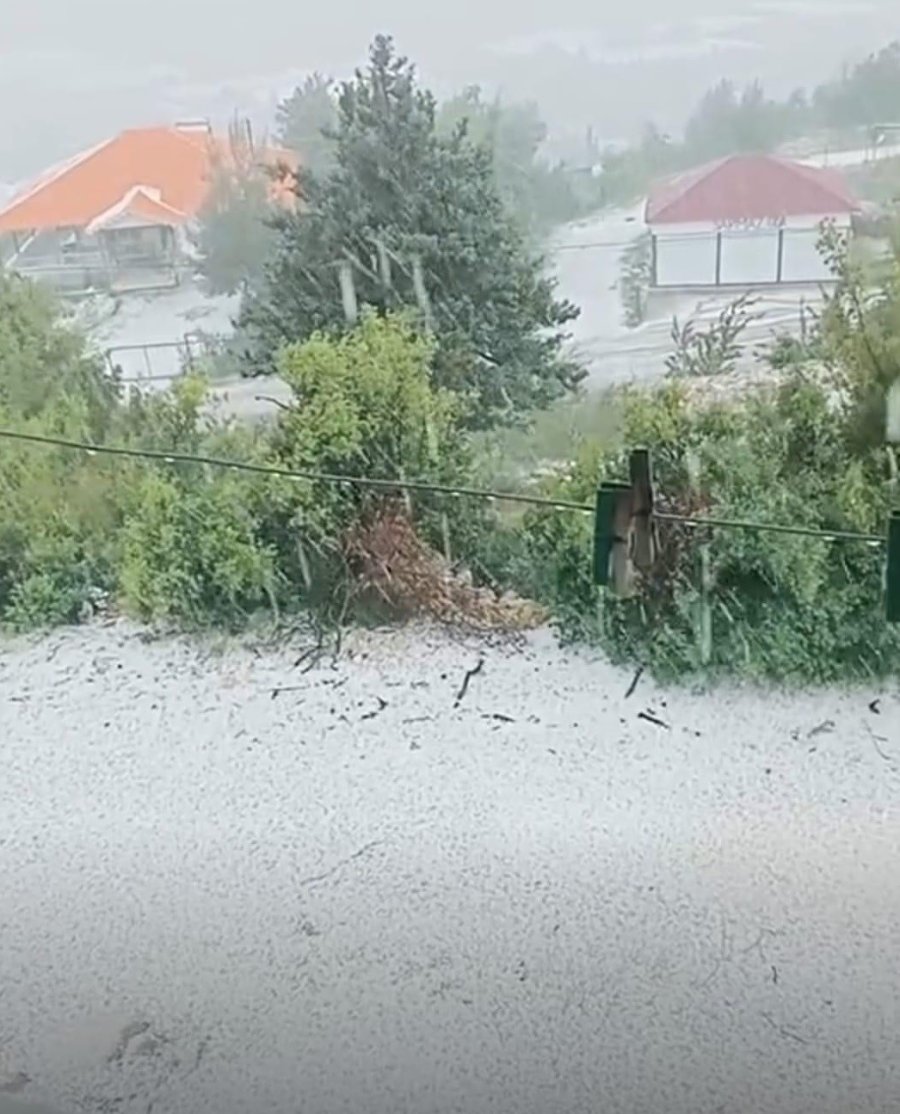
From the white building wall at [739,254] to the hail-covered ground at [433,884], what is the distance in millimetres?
271

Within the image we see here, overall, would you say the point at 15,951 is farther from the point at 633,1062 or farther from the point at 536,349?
the point at 536,349

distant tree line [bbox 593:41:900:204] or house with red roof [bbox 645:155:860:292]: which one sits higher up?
distant tree line [bbox 593:41:900:204]

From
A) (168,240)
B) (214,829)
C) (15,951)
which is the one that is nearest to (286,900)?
(214,829)

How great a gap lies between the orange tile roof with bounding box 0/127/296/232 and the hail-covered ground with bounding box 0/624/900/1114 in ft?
0.96

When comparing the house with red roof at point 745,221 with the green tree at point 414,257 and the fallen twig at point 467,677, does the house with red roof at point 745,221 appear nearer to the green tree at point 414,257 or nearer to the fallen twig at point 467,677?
the green tree at point 414,257

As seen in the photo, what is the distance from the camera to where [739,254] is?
910 millimetres

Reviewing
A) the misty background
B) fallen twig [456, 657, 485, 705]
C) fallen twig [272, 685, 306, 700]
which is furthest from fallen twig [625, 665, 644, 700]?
the misty background

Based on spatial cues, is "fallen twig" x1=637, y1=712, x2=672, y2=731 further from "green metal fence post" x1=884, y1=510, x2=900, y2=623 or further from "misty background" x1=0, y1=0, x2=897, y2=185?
"misty background" x1=0, y1=0, x2=897, y2=185

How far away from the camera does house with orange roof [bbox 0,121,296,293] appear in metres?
0.92

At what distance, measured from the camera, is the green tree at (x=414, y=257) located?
905mm

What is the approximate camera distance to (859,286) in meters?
0.90

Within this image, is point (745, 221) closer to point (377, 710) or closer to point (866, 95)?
point (866, 95)

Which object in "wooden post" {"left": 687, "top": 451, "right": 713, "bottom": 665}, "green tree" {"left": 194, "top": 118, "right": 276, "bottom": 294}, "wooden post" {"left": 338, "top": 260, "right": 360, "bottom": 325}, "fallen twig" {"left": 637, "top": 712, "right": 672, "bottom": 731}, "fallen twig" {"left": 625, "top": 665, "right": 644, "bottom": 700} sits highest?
"green tree" {"left": 194, "top": 118, "right": 276, "bottom": 294}

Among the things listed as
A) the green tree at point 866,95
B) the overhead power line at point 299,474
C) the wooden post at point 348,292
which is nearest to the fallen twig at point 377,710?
the overhead power line at point 299,474
